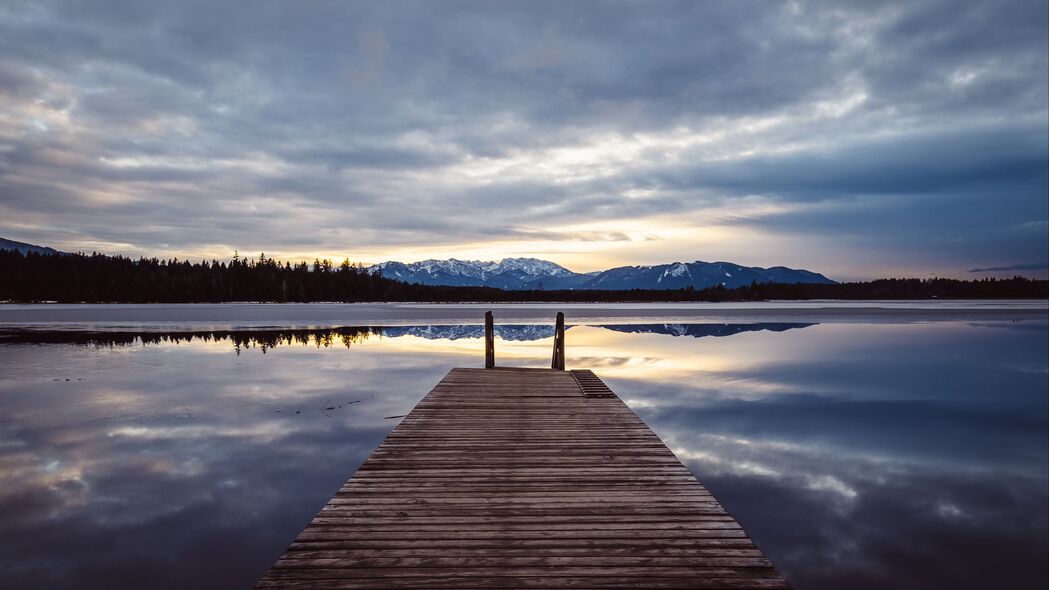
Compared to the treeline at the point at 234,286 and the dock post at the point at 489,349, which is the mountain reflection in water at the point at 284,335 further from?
the treeline at the point at 234,286

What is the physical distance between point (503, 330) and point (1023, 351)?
3039 cm

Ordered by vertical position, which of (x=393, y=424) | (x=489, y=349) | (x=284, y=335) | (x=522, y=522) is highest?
(x=489, y=349)

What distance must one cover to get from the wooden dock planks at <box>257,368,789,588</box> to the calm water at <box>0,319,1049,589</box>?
5.99ft

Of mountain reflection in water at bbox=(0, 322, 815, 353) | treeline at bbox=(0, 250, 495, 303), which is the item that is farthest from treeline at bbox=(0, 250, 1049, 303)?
mountain reflection in water at bbox=(0, 322, 815, 353)

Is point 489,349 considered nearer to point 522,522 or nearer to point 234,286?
point 522,522

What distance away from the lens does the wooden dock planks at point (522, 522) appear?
4.58 metres

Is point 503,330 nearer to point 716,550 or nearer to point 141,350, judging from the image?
point 141,350

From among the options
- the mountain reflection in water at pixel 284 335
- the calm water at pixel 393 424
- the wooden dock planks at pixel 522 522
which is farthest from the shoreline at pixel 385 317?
the wooden dock planks at pixel 522 522

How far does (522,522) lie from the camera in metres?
5.58

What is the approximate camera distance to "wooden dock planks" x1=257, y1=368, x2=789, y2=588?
458 centimetres

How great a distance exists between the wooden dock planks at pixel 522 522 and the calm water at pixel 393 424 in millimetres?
1825

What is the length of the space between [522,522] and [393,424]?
26.3ft

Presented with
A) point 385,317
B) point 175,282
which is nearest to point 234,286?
point 175,282

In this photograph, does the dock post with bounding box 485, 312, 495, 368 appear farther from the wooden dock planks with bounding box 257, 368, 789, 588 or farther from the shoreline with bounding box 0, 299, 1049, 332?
the shoreline with bounding box 0, 299, 1049, 332
